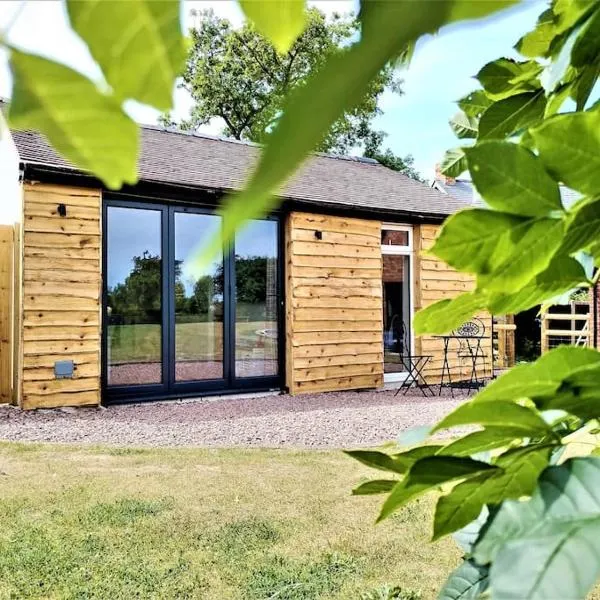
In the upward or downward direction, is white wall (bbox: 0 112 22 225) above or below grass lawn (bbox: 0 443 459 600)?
above

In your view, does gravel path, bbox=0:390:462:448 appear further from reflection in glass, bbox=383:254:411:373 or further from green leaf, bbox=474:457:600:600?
green leaf, bbox=474:457:600:600

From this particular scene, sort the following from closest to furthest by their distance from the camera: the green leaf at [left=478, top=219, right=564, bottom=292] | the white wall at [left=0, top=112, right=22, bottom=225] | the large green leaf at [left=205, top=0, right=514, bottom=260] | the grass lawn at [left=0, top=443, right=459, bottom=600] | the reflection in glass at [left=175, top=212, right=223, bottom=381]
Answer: the large green leaf at [left=205, top=0, right=514, bottom=260] < the green leaf at [left=478, top=219, right=564, bottom=292] < the grass lawn at [left=0, top=443, right=459, bottom=600] < the white wall at [left=0, top=112, right=22, bottom=225] < the reflection in glass at [left=175, top=212, right=223, bottom=381]

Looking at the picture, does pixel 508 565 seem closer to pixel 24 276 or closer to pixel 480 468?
pixel 480 468

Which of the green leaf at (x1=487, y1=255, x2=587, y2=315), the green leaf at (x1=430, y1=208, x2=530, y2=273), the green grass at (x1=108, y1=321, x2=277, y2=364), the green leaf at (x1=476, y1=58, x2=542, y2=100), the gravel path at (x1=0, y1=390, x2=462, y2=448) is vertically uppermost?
the green leaf at (x1=476, y1=58, x2=542, y2=100)

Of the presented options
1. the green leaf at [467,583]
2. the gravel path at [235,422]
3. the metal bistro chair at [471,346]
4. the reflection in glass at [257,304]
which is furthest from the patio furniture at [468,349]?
the green leaf at [467,583]

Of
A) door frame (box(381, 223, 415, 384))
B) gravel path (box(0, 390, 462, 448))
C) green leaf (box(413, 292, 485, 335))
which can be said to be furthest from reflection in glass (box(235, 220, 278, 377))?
green leaf (box(413, 292, 485, 335))

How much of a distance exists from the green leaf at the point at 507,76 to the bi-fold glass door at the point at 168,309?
708 centimetres

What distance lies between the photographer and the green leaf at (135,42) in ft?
0.62

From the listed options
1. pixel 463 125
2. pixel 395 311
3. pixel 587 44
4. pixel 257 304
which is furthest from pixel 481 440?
pixel 395 311

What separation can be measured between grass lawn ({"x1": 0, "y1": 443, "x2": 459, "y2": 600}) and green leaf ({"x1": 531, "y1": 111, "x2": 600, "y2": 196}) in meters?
2.56

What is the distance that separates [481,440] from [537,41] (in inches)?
18.4

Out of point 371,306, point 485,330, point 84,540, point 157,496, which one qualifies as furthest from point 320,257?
point 84,540

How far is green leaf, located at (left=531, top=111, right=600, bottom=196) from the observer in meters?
0.33

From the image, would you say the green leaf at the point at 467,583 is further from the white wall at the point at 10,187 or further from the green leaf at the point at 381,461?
the white wall at the point at 10,187
